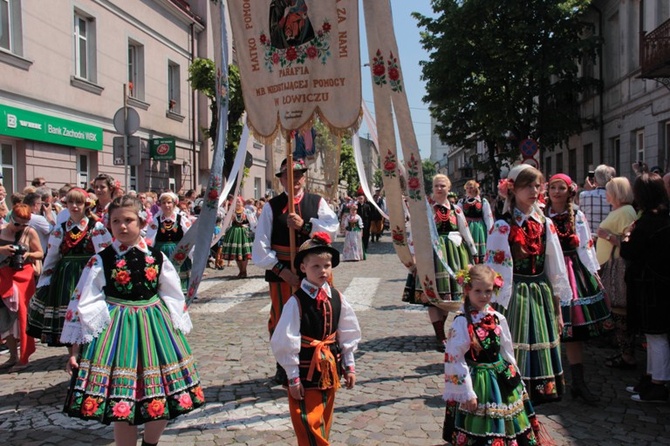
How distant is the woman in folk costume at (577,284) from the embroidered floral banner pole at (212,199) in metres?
2.87

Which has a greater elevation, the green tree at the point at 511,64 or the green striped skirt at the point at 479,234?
the green tree at the point at 511,64

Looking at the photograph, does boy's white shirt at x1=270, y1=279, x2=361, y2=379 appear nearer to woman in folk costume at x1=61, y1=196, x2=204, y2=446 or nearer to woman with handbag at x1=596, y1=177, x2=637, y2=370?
woman in folk costume at x1=61, y1=196, x2=204, y2=446

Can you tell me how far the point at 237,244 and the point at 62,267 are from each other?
738 centimetres

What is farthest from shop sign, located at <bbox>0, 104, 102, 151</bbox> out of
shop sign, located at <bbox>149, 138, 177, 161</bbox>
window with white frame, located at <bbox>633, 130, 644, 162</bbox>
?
window with white frame, located at <bbox>633, 130, 644, 162</bbox>

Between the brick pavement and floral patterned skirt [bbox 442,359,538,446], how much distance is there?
0.83 m

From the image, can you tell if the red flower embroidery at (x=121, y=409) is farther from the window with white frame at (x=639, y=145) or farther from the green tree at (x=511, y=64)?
the green tree at (x=511, y=64)

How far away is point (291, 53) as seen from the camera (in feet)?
16.2

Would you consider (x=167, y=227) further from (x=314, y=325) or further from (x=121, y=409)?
(x=314, y=325)

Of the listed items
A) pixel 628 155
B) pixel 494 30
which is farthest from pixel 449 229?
pixel 494 30

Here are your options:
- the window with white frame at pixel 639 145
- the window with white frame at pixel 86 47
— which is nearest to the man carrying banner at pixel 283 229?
the window with white frame at pixel 86 47

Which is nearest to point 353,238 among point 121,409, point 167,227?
point 167,227

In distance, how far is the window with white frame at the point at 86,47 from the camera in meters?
16.6

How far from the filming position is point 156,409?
3473mm

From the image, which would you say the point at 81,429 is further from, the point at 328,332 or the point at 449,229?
the point at 449,229
